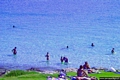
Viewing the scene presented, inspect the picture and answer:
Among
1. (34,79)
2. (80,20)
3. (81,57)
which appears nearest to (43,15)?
(80,20)

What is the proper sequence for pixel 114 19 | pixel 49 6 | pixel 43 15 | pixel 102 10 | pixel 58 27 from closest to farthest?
pixel 58 27, pixel 114 19, pixel 43 15, pixel 102 10, pixel 49 6

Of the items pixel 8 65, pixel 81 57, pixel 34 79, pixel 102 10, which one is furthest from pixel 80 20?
pixel 34 79

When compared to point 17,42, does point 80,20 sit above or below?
above

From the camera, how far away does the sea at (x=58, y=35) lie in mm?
52378

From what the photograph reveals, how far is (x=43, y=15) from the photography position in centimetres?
10250

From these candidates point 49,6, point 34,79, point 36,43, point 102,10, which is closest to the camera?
point 34,79

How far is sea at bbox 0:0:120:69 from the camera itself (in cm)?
5238

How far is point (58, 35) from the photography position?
72.2 meters

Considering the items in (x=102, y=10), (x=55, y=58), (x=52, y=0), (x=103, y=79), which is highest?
(x=52, y=0)

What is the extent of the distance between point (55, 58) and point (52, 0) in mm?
89965

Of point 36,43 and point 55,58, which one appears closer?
point 55,58

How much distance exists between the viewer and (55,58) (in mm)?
53719

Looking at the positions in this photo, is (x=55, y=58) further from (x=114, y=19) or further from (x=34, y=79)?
(x=114, y=19)

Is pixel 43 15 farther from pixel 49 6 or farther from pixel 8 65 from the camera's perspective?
pixel 8 65
